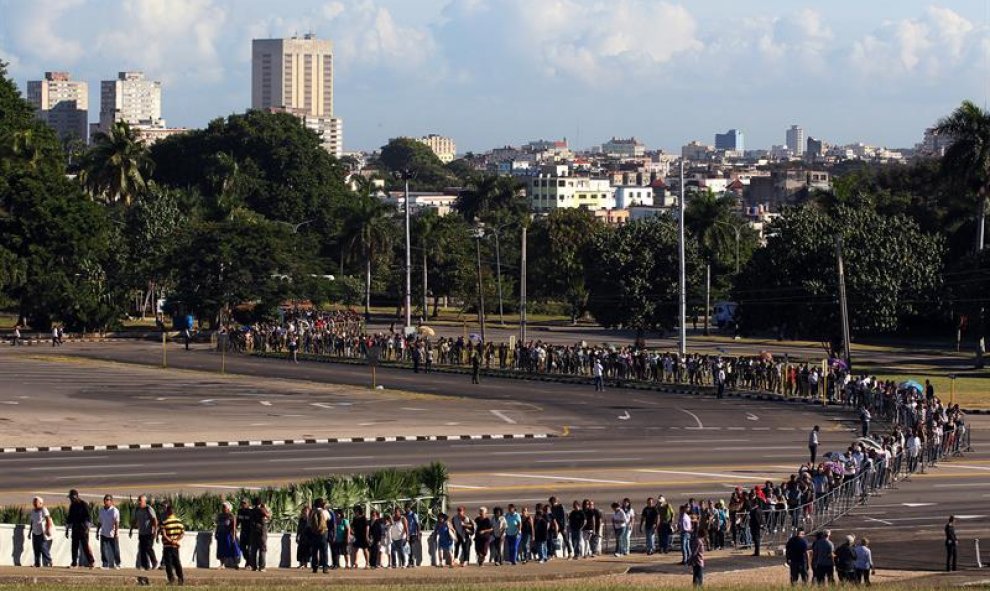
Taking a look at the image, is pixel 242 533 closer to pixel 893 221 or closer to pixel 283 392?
pixel 283 392

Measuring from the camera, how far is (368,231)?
13238cm

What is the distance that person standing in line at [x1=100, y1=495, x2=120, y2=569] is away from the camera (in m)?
29.4

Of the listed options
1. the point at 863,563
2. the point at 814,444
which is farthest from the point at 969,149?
the point at 863,563

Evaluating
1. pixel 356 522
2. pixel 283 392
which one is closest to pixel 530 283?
pixel 283 392

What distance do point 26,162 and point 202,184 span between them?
74.5m

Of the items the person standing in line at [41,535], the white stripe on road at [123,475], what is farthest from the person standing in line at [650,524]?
the white stripe on road at [123,475]

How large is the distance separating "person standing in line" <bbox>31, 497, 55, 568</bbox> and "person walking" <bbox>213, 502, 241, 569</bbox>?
3.06 m

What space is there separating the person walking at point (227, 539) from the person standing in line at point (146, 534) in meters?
1.20

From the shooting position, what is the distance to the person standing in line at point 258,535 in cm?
3033

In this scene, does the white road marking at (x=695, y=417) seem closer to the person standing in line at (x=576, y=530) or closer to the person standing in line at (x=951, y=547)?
the person standing in line at (x=576, y=530)

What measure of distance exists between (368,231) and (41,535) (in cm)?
10351

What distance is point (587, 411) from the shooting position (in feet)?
213

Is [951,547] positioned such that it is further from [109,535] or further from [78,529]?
[78,529]

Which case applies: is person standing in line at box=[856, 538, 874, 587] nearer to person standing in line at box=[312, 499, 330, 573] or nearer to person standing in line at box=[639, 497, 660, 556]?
person standing in line at box=[639, 497, 660, 556]
